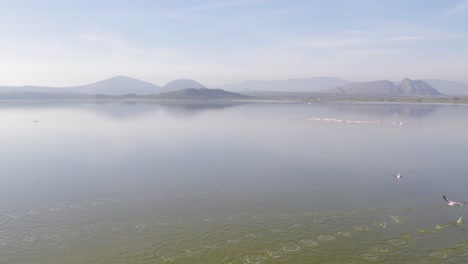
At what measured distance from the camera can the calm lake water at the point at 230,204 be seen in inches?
459

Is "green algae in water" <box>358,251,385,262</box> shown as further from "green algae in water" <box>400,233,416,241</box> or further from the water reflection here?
the water reflection

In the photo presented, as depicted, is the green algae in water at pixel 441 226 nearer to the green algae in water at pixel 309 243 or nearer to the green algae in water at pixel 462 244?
the green algae in water at pixel 462 244

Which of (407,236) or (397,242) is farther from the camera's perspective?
(407,236)

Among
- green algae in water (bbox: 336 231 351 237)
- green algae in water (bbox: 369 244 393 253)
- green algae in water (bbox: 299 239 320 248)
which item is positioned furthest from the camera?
green algae in water (bbox: 336 231 351 237)

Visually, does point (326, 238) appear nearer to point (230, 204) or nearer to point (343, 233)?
point (343, 233)

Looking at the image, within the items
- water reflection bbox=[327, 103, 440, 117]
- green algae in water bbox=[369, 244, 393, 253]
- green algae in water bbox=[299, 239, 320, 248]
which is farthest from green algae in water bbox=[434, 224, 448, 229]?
water reflection bbox=[327, 103, 440, 117]

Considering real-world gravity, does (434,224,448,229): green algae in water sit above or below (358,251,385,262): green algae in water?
above

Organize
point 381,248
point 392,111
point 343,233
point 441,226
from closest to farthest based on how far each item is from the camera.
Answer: point 381,248
point 343,233
point 441,226
point 392,111

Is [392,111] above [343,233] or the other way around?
above

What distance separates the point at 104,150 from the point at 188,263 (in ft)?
63.7

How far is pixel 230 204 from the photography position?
621 inches

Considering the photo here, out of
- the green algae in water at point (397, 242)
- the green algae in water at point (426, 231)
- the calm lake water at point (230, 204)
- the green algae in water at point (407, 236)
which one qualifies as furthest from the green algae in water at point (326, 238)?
the green algae in water at point (426, 231)

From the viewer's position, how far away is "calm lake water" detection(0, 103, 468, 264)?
38.2 ft

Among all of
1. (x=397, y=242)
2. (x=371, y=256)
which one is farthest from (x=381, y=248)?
(x=397, y=242)
